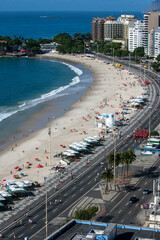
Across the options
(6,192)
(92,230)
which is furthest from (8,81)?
(92,230)

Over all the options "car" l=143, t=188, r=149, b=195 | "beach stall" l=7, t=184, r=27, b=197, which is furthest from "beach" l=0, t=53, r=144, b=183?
"car" l=143, t=188, r=149, b=195

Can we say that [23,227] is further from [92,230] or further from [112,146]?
[112,146]

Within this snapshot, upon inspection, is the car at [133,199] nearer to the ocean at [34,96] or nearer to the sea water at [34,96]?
the ocean at [34,96]

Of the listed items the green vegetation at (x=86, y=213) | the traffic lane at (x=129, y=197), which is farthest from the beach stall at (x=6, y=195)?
the traffic lane at (x=129, y=197)

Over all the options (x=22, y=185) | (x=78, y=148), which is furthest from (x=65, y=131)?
(x=22, y=185)

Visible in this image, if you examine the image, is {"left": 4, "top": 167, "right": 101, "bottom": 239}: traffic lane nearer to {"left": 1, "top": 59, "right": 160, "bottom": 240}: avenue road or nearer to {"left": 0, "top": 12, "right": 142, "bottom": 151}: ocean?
{"left": 1, "top": 59, "right": 160, "bottom": 240}: avenue road

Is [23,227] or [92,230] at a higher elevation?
[92,230]
